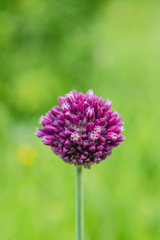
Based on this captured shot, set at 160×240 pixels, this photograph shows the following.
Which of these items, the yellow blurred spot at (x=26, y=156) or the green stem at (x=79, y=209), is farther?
the yellow blurred spot at (x=26, y=156)

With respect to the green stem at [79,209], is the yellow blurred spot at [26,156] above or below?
above

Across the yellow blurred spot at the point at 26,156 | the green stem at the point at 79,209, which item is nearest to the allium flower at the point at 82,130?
the green stem at the point at 79,209

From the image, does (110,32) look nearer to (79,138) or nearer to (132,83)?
(132,83)

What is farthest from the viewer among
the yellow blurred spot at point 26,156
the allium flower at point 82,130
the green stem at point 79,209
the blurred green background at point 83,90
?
the yellow blurred spot at point 26,156

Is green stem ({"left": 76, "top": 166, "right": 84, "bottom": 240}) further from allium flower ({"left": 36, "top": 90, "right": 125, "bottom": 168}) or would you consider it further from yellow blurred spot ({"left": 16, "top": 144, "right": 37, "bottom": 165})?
yellow blurred spot ({"left": 16, "top": 144, "right": 37, "bottom": 165})

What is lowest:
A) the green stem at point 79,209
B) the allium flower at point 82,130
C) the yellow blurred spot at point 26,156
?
the green stem at point 79,209

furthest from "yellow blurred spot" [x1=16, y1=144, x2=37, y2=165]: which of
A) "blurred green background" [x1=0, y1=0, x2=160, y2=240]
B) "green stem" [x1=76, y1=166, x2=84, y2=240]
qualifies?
"green stem" [x1=76, y1=166, x2=84, y2=240]

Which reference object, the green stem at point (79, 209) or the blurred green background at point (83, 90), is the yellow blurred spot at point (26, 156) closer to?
the blurred green background at point (83, 90)
